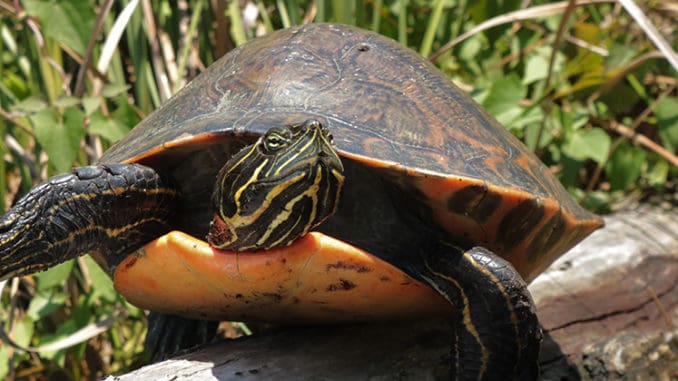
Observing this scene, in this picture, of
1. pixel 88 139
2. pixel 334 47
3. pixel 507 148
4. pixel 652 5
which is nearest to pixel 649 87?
pixel 652 5

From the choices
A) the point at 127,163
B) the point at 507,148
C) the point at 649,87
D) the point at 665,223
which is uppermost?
the point at 127,163

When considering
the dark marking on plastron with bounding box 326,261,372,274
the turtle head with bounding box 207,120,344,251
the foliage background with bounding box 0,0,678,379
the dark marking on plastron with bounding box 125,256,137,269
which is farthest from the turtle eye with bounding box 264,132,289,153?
the foliage background with bounding box 0,0,678,379

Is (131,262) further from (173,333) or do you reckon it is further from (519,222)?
(519,222)

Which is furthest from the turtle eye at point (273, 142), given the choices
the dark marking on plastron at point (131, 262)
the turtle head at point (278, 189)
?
the dark marking on plastron at point (131, 262)

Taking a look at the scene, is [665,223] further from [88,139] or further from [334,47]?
[88,139]

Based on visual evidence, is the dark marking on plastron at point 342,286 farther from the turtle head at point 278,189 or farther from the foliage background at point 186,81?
the foliage background at point 186,81

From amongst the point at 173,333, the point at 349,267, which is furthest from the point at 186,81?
the point at 349,267
